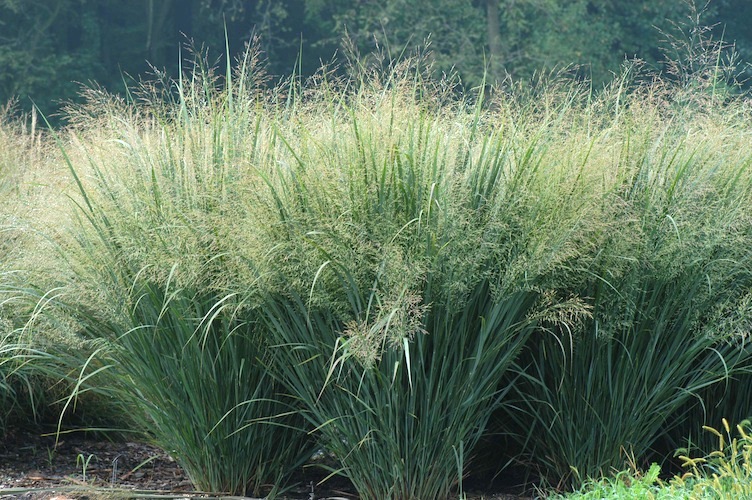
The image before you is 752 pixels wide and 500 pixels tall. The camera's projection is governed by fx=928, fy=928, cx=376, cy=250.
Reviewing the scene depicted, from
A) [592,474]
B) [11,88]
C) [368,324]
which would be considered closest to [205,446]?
[368,324]

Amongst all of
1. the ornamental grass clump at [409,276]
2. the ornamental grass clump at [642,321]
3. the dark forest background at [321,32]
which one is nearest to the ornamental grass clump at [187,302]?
the ornamental grass clump at [409,276]

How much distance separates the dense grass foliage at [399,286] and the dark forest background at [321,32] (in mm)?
13919

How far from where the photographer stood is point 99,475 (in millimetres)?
4195

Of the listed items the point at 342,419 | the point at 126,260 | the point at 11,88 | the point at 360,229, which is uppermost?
the point at 360,229

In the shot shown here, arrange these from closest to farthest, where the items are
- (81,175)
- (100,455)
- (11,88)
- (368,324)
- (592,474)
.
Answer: (368,324) → (592,474) → (81,175) → (100,455) → (11,88)

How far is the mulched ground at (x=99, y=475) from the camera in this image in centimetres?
361

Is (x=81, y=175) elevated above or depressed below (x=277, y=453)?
above

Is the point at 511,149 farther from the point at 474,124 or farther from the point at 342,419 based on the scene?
the point at 342,419

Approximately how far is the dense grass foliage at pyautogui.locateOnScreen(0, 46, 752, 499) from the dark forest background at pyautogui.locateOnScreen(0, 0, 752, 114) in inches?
548

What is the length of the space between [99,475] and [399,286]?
1.97 metres

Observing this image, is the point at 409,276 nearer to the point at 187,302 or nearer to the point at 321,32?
the point at 187,302

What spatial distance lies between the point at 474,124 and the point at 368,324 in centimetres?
96

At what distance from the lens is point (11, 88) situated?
57.6ft

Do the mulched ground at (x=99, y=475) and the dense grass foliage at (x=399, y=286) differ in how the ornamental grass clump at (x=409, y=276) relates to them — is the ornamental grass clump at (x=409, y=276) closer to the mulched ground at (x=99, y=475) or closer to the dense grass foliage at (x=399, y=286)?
the dense grass foliage at (x=399, y=286)
